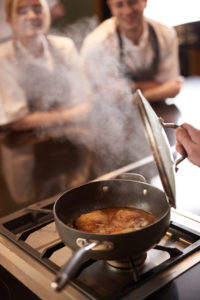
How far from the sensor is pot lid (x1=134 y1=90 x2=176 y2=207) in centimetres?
95

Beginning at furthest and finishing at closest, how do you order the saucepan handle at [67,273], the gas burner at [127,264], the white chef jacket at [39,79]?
the white chef jacket at [39,79]
the gas burner at [127,264]
the saucepan handle at [67,273]

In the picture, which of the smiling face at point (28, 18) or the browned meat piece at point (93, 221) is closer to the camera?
the browned meat piece at point (93, 221)

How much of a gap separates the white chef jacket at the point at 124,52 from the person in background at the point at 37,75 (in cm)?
15

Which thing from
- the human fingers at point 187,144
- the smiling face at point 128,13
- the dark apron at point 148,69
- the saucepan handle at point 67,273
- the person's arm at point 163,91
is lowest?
the person's arm at point 163,91

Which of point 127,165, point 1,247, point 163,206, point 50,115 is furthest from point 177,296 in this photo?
point 50,115

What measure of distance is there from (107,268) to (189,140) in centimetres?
50

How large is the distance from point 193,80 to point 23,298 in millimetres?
2755

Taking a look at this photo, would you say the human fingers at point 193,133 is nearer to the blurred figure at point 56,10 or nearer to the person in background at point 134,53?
the person in background at point 134,53

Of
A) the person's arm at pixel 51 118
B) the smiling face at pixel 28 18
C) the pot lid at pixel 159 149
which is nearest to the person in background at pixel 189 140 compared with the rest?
the pot lid at pixel 159 149

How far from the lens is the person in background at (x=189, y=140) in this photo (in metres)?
1.19

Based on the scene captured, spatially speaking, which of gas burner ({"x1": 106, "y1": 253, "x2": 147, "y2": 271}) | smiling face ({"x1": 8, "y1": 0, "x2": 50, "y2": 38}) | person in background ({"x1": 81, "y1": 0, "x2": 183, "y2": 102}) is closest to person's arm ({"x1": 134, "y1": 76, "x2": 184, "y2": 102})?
person in background ({"x1": 81, "y1": 0, "x2": 183, "y2": 102})

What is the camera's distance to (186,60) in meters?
4.96

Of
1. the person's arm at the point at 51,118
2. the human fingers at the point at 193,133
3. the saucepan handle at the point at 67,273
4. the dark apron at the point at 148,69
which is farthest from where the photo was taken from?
the dark apron at the point at 148,69

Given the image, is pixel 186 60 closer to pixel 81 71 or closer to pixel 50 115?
pixel 81 71
